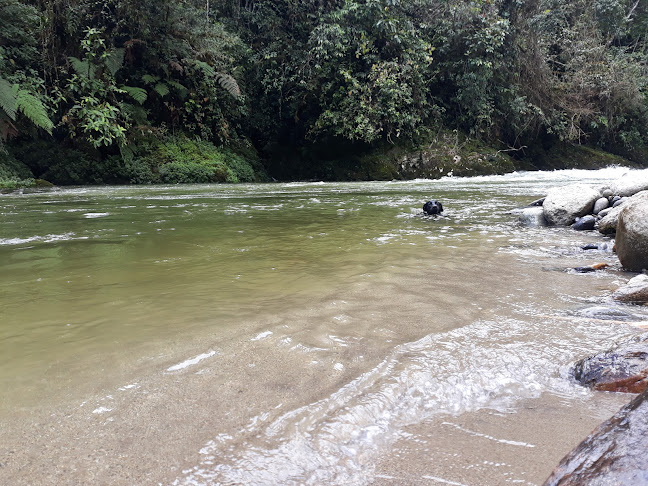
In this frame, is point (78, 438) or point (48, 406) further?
point (48, 406)

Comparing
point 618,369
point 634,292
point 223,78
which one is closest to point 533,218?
point 634,292

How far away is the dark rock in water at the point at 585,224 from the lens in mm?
5547

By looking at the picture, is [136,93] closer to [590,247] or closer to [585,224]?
[585,224]

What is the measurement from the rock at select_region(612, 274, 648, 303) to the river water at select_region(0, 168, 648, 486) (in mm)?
90

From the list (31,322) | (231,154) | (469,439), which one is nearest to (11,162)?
(231,154)

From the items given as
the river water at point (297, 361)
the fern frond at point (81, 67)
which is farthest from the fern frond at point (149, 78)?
the river water at point (297, 361)

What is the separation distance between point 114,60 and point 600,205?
38.5 feet

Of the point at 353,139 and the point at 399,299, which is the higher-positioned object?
the point at 353,139

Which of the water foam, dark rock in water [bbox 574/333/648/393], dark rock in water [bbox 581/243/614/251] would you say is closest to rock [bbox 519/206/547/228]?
dark rock in water [bbox 581/243/614/251]

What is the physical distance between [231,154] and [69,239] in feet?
34.6

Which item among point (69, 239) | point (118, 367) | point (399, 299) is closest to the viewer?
point (118, 367)

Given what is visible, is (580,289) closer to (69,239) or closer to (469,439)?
(469,439)

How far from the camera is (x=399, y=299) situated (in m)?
2.77

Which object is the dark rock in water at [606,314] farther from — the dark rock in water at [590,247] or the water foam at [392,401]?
the dark rock in water at [590,247]
